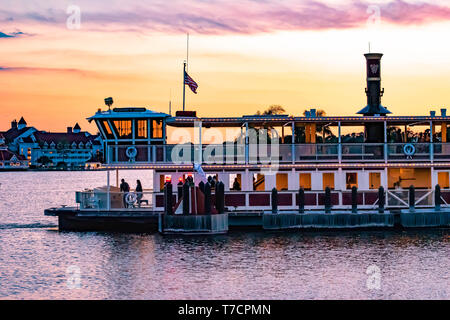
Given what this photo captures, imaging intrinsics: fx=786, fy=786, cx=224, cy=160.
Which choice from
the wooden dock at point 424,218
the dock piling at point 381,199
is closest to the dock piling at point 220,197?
the dock piling at point 381,199

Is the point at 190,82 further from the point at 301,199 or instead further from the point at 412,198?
the point at 412,198

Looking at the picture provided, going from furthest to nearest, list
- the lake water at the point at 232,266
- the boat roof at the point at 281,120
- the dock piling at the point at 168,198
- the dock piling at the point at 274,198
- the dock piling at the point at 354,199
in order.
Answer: the boat roof at the point at 281,120, the dock piling at the point at 354,199, the dock piling at the point at 274,198, the dock piling at the point at 168,198, the lake water at the point at 232,266

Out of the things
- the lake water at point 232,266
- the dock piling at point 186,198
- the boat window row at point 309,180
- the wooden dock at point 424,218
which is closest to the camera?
the lake water at point 232,266

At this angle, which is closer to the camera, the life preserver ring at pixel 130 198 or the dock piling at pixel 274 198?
the dock piling at pixel 274 198

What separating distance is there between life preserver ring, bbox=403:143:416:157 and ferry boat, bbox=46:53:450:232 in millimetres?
54

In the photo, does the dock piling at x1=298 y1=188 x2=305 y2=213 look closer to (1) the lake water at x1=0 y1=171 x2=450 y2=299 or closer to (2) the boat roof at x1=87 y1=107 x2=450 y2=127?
(1) the lake water at x1=0 y1=171 x2=450 y2=299

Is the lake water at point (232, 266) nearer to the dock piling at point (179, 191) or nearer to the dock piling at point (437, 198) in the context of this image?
the dock piling at point (437, 198)

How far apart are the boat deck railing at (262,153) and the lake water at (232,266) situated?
3.98 metres

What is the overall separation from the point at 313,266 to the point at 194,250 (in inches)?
248

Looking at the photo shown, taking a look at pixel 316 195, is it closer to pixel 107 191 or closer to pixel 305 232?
pixel 305 232

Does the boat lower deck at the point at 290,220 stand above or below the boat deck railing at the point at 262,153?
below

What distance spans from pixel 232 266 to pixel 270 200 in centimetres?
772

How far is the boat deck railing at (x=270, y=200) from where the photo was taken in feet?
136
